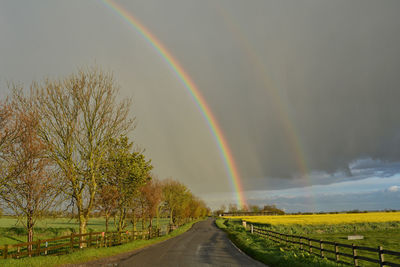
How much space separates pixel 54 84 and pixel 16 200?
880 cm

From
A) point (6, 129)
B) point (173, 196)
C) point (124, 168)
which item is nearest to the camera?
point (6, 129)

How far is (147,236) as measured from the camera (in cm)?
3975

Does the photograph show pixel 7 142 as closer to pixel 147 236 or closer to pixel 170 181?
pixel 147 236

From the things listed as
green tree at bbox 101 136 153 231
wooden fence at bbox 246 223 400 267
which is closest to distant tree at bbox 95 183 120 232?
green tree at bbox 101 136 153 231

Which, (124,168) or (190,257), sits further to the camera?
(124,168)

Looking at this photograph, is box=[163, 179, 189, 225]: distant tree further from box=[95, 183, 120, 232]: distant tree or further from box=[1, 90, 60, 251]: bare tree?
box=[1, 90, 60, 251]: bare tree

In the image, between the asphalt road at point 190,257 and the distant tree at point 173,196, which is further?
the distant tree at point 173,196

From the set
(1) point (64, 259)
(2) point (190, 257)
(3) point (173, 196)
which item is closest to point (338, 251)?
(2) point (190, 257)

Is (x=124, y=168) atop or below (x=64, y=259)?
atop

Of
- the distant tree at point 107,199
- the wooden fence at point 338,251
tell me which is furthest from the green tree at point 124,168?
the wooden fence at point 338,251

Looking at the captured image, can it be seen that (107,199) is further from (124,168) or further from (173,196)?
(173,196)

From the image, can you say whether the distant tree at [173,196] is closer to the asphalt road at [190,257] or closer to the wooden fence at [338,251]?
the wooden fence at [338,251]

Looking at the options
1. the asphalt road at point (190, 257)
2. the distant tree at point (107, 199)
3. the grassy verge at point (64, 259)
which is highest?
the distant tree at point (107, 199)

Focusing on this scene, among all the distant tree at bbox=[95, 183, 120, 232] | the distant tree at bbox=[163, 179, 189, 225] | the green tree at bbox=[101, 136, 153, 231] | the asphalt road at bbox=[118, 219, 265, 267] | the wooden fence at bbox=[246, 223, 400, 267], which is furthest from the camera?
the distant tree at bbox=[163, 179, 189, 225]
